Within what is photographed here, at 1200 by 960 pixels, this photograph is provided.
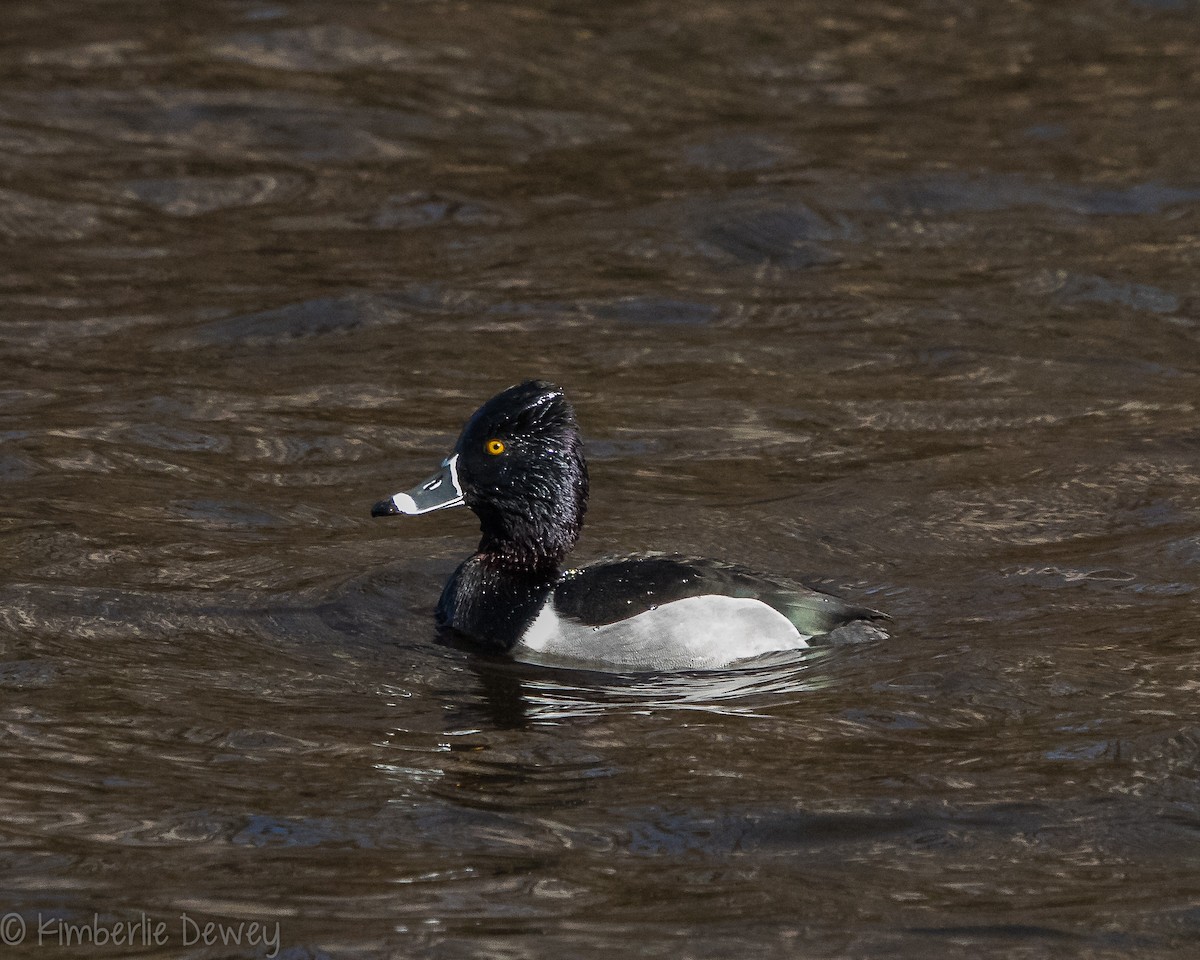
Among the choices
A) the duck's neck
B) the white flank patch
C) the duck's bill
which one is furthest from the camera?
the duck's bill

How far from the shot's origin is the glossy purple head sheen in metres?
8.11

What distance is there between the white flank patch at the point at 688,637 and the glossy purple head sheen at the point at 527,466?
593 millimetres

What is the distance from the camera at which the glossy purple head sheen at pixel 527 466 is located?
8.11 m

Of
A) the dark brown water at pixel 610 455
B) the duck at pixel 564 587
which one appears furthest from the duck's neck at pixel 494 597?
the dark brown water at pixel 610 455

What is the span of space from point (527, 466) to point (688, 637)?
41.5 inches

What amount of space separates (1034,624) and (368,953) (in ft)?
11.8

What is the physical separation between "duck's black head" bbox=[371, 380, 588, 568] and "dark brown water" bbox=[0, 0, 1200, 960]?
0.55 meters

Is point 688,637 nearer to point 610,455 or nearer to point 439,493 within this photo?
point 439,493

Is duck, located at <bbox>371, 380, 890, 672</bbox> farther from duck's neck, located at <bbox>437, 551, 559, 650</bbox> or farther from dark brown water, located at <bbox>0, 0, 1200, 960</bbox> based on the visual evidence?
dark brown water, located at <bbox>0, 0, 1200, 960</bbox>

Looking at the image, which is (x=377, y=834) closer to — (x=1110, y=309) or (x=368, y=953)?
(x=368, y=953)

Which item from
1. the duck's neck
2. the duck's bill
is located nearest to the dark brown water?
the duck's neck

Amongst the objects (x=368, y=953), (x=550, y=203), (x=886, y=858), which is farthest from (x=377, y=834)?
(x=550, y=203)

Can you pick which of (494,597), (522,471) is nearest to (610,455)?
(522,471)

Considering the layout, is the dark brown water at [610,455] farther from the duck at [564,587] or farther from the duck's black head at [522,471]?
the duck's black head at [522,471]
